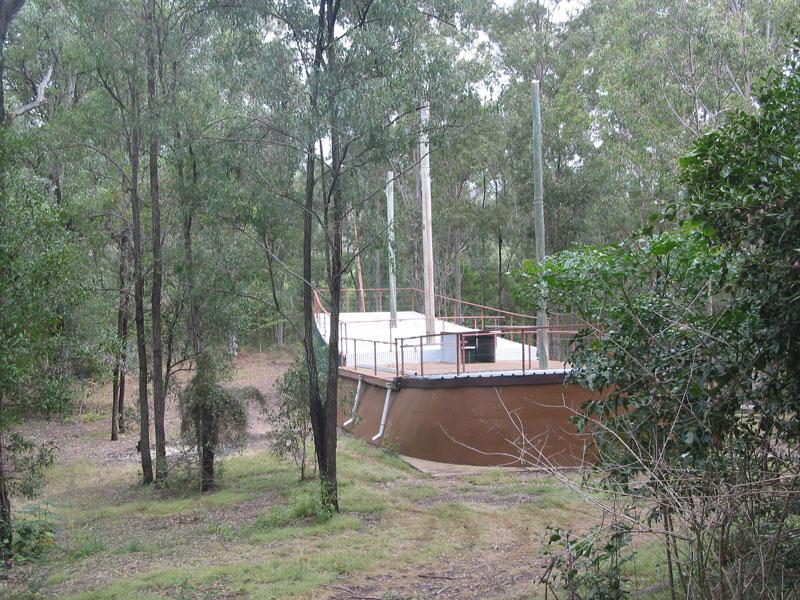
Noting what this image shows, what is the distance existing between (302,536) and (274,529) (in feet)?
1.96

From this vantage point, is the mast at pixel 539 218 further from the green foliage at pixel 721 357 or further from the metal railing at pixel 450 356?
the green foliage at pixel 721 357

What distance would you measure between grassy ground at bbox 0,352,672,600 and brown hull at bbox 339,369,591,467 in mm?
619

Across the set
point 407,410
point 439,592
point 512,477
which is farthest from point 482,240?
point 439,592

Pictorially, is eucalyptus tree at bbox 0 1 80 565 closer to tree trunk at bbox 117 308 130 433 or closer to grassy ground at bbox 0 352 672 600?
grassy ground at bbox 0 352 672 600

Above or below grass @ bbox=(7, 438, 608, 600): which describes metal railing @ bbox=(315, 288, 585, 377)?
above

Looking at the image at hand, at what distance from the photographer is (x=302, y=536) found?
32.9ft

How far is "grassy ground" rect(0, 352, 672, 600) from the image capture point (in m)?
7.93

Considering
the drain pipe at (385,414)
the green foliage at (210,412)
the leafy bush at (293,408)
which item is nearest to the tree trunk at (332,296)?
the leafy bush at (293,408)

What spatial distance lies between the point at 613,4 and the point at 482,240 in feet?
40.5

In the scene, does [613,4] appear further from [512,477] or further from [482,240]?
[512,477]

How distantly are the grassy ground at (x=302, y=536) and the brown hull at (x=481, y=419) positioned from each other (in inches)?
24.4

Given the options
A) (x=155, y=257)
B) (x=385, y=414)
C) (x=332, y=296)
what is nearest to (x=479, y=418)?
(x=385, y=414)

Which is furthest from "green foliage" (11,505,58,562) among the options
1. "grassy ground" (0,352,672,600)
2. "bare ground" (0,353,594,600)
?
"bare ground" (0,353,594,600)

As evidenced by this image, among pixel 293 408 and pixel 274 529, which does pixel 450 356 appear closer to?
pixel 293 408
